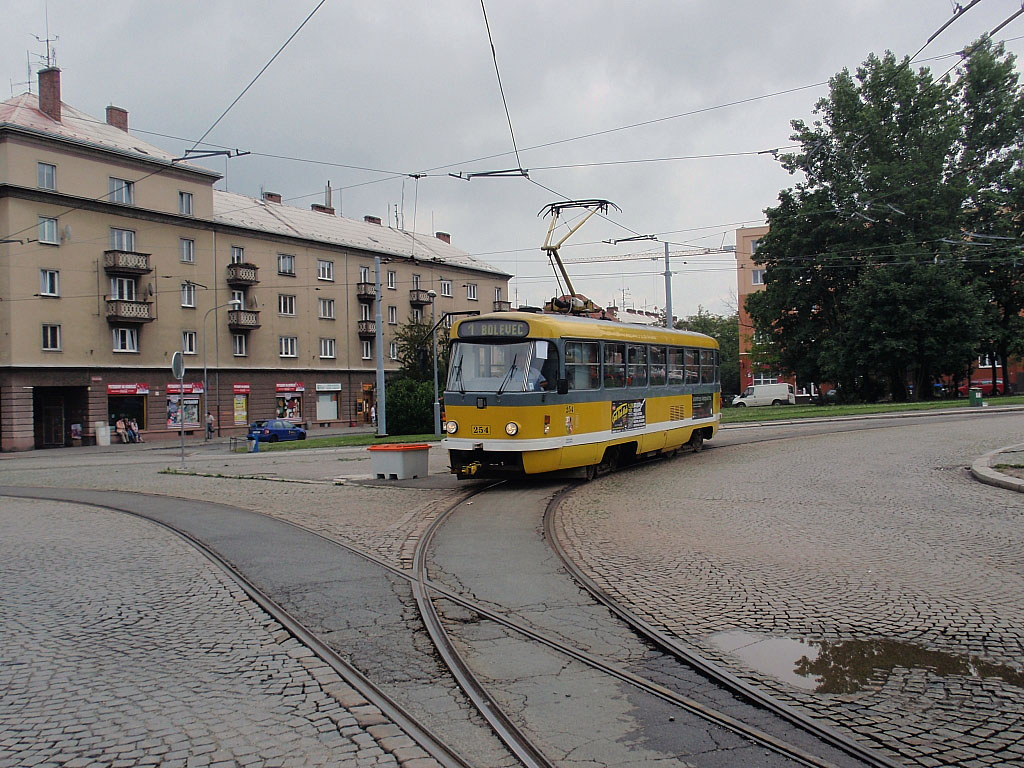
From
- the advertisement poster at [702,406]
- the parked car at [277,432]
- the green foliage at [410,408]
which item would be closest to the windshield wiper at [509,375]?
the advertisement poster at [702,406]

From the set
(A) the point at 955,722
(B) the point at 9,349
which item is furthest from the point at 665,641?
(B) the point at 9,349

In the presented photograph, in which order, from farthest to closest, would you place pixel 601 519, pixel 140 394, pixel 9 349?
pixel 140 394 → pixel 9 349 → pixel 601 519

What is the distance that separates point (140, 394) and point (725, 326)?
7275 centimetres

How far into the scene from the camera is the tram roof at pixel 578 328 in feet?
49.2

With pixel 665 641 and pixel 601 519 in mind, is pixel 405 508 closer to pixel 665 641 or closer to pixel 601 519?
pixel 601 519

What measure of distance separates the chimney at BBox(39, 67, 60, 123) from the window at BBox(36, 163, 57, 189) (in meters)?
3.75

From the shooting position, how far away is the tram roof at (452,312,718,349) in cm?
1498

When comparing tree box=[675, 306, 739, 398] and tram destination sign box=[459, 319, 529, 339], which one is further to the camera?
tree box=[675, 306, 739, 398]

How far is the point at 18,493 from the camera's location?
60.1ft

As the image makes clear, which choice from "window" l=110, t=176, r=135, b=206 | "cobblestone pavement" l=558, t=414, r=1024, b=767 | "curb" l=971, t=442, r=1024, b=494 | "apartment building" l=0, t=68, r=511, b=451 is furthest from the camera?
"window" l=110, t=176, r=135, b=206

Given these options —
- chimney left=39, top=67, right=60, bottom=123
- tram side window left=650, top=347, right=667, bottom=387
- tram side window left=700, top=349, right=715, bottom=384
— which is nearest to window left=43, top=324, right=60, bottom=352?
chimney left=39, top=67, right=60, bottom=123

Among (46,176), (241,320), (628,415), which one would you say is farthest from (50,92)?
(628,415)

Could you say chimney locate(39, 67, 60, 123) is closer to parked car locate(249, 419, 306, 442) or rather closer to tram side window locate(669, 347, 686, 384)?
parked car locate(249, 419, 306, 442)

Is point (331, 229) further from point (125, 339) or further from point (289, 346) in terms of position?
point (125, 339)
